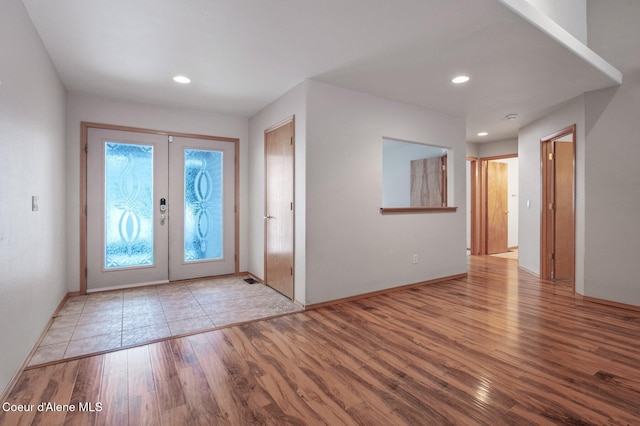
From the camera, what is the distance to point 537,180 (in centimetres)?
492

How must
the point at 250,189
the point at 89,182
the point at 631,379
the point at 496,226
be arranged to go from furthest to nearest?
the point at 496,226 < the point at 250,189 < the point at 89,182 < the point at 631,379

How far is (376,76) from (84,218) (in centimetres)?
376

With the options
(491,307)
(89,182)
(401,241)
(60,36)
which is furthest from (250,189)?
(491,307)

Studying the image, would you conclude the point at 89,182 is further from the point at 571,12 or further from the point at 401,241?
the point at 571,12

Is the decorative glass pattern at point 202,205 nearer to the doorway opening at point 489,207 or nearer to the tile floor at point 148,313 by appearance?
the tile floor at point 148,313

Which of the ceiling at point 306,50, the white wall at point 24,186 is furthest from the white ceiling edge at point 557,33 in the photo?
the white wall at point 24,186

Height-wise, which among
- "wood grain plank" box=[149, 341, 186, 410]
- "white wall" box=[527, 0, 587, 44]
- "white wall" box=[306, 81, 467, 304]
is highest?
"white wall" box=[527, 0, 587, 44]

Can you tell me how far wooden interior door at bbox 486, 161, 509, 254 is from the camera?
6.85 metres

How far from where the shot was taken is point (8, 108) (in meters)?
1.87

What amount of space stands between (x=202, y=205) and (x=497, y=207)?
6.14m

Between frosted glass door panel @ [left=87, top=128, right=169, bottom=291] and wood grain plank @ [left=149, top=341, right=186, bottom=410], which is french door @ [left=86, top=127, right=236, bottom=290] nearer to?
frosted glass door panel @ [left=87, top=128, right=169, bottom=291]

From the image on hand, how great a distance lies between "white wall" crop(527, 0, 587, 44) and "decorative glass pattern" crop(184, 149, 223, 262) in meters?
4.06

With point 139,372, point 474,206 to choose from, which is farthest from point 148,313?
point 474,206

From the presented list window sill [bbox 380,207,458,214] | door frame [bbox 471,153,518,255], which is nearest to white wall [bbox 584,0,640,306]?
window sill [bbox 380,207,458,214]
